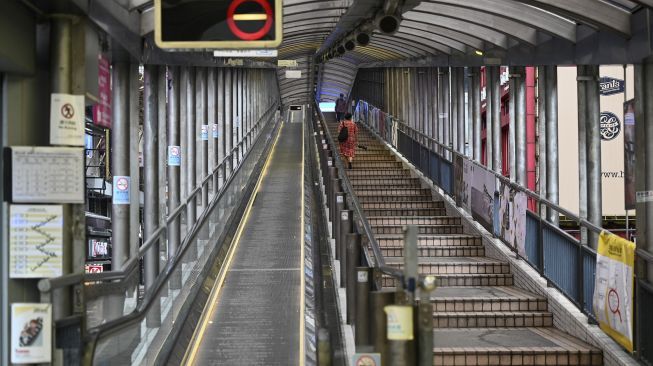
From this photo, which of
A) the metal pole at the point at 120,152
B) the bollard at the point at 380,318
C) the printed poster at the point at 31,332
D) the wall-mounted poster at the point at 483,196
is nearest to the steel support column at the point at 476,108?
the wall-mounted poster at the point at 483,196

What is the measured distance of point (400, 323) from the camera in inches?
182

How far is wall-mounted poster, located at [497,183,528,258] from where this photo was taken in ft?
34.7

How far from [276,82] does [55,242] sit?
42.8 metres

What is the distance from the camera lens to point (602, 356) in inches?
311

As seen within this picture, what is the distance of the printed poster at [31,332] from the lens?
5676 millimetres

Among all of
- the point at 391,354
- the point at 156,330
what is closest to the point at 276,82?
the point at 156,330

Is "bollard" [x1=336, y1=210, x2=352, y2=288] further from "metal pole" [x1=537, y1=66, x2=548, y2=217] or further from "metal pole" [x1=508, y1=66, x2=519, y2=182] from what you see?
"metal pole" [x1=508, y1=66, x2=519, y2=182]

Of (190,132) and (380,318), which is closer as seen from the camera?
(380,318)

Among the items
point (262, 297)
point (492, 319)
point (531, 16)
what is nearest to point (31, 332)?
point (262, 297)

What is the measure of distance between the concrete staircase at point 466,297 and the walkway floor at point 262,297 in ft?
4.33

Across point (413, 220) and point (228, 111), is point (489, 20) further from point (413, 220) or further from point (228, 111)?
point (228, 111)

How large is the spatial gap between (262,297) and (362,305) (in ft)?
11.0

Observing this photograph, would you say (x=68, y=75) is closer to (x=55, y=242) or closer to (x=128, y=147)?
(x=55, y=242)

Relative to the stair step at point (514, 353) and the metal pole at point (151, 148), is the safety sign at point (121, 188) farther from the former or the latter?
the stair step at point (514, 353)
